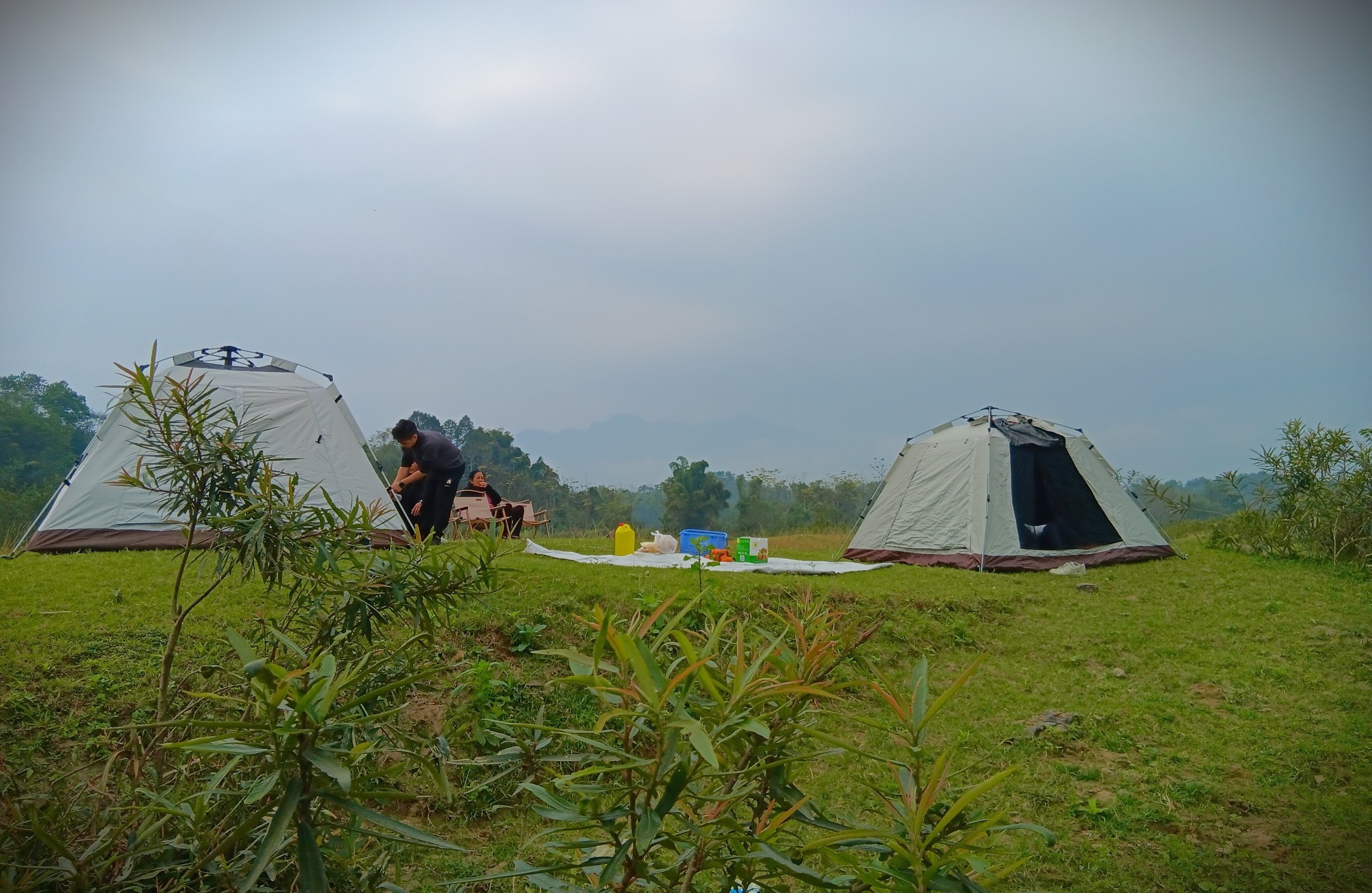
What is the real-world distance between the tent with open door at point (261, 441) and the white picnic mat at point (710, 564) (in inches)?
59.0

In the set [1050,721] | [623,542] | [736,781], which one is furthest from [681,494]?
[736,781]

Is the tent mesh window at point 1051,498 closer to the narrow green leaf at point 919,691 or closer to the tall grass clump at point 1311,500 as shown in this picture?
the tall grass clump at point 1311,500

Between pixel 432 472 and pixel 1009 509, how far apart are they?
18.9ft

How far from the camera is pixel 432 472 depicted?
6508 millimetres

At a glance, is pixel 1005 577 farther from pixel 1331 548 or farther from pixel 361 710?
pixel 361 710

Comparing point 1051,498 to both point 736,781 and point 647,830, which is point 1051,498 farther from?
point 647,830

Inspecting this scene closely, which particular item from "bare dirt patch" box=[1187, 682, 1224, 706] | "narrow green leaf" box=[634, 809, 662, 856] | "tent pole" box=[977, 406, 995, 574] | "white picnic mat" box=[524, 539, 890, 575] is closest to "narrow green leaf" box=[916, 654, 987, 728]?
"narrow green leaf" box=[634, 809, 662, 856]

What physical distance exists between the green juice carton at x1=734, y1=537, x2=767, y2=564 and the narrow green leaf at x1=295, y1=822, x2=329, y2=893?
6.87m

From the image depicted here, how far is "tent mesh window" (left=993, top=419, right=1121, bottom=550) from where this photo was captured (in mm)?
8148

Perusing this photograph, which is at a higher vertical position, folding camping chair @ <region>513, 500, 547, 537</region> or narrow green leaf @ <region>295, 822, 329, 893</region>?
folding camping chair @ <region>513, 500, 547, 537</region>

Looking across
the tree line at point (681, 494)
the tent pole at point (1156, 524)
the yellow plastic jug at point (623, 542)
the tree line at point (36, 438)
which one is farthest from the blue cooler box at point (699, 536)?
A: the tree line at point (681, 494)

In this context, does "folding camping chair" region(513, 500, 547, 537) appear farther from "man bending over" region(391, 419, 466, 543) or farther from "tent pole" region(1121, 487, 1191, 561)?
"tent pole" region(1121, 487, 1191, 561)

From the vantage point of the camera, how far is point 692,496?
1886cm

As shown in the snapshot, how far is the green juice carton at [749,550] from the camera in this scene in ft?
24.8
